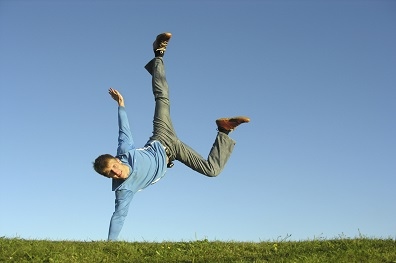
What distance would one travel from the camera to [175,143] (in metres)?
12.0

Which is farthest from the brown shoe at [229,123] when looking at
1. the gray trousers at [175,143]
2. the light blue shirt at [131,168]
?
the light blue shirt at [131,168]

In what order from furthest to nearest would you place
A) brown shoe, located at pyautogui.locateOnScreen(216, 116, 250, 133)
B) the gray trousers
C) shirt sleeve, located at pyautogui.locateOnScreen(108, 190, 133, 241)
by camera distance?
brown shoe, located at pyautogui.locateOnScreen(216, 116, 250, 133) < the gray trousers < shirt sleeve, located at pyautogui.locateOnScreen(108, 190, 133, 241)

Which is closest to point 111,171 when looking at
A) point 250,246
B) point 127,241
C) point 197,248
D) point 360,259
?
point 127,241

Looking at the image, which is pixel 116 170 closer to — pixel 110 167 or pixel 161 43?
pixel 110 167

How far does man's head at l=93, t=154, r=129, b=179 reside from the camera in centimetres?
1051

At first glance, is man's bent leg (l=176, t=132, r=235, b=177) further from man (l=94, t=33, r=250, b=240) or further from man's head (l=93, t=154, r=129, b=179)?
man's head (l=93, t=154, r=129, b=179)

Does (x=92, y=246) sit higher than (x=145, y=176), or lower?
lower

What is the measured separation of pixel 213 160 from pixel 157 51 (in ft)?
9.54

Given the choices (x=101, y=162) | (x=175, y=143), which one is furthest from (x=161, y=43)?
(x=101, y=162)

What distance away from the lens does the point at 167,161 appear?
1190cm

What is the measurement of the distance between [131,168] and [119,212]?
0.98 m

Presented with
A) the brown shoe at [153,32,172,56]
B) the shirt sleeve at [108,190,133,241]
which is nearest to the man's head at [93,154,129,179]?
the shirt sleeve at [108,190,133,241]

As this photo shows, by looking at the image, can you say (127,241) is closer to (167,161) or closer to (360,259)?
(167,161)

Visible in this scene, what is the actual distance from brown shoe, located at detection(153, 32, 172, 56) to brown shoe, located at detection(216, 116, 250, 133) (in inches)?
84.1
